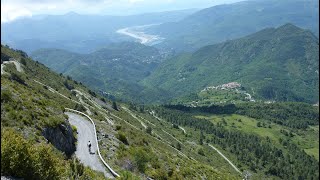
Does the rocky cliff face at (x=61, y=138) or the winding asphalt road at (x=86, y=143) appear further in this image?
the winding asphalt road at (x=86, y=143)

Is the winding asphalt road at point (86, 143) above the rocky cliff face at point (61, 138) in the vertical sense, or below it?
below

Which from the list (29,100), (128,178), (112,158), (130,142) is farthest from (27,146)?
(130,142)

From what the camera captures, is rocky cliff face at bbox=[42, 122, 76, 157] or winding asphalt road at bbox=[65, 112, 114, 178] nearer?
rocky cliff face at bbox=[42, 122, 76, 157]

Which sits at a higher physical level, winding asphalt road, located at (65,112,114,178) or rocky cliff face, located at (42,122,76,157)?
rocky cliff face, located at (42,122,76,157)

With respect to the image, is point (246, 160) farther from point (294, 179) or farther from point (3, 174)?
point (3, 174)

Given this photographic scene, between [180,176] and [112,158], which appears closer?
[112,158]

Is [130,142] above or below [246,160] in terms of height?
above
